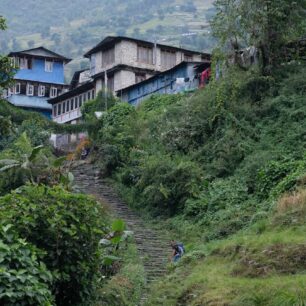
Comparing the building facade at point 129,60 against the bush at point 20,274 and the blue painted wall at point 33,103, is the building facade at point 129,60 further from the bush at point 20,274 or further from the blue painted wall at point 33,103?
the bush at point 20,274

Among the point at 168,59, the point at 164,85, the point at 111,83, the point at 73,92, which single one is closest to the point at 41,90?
the point at 73,92

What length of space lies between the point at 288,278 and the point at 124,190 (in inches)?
658

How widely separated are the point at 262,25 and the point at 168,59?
22.9 meters

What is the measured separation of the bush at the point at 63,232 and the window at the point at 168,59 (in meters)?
39.0

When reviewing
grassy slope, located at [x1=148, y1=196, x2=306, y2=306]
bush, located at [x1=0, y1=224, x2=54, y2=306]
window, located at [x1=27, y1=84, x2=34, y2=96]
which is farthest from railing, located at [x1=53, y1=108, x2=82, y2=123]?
bush, located at [x1=0, y1=224, x2=54, y2=306]

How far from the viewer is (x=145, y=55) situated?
5338 centimetres

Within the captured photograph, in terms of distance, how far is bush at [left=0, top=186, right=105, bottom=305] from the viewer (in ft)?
47.4

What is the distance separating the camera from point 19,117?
46406 millimetres

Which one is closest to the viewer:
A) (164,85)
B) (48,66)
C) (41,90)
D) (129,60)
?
(164,85)

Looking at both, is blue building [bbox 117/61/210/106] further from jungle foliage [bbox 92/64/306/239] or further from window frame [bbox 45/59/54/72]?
window frame [bbox 45/59/54/72]

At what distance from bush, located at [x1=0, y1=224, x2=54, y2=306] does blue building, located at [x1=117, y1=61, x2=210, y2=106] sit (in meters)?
29.3

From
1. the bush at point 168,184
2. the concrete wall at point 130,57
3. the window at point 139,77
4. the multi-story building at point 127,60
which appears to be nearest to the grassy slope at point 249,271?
the bush at point 168,184

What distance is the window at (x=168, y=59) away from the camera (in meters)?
53.9

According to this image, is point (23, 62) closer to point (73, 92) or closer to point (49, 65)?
point (49, 65)
